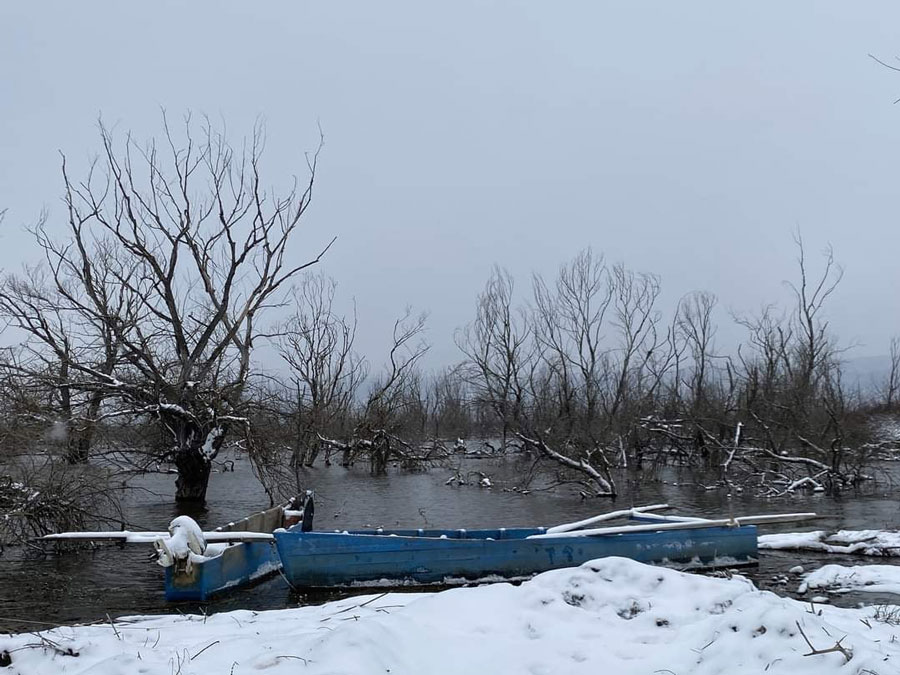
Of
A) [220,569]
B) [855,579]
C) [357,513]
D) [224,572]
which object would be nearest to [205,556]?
[220,569]

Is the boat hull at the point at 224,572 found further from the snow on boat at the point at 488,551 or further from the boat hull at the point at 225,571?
the snow on boat at the point at 488,551

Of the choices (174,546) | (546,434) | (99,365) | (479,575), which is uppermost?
(99,365)

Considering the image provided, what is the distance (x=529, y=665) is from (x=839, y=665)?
184cm

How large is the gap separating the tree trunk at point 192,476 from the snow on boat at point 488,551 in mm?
9430

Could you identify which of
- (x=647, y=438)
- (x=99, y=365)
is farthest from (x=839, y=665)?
(x=647, y=438)

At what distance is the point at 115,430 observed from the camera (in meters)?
18.1

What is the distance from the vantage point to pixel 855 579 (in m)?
9.51

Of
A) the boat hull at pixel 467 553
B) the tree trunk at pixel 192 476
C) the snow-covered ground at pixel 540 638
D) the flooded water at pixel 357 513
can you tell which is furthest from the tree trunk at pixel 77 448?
the snow-covered ground at pixel 540 638

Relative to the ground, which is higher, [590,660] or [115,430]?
[115,430]

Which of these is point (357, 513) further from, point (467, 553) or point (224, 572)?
point (224, 572)

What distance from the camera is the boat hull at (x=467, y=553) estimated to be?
10.2m

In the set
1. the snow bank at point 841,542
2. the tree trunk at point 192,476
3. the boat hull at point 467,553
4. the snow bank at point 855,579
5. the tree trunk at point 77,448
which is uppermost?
the tree trunk at point 77,448

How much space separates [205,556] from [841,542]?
970 centimetres

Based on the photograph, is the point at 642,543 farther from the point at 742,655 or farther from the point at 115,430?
the point at 115,430
